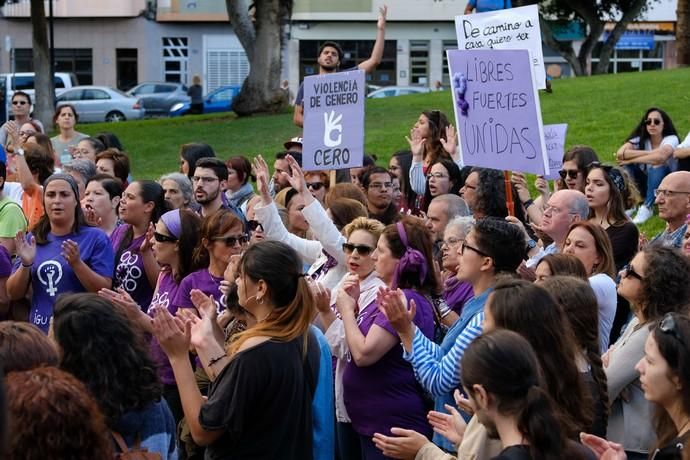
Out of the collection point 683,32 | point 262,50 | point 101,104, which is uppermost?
point 683,32

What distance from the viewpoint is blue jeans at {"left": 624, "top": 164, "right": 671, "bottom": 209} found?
1165cm

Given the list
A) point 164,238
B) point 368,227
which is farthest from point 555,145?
point 164,238

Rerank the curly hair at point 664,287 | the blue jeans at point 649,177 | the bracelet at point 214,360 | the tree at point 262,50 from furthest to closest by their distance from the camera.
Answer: the tree at point 262,50 < the blue jeans at point 649,177 < the curly hair at point 664,287 < the bracelet at point 214,360

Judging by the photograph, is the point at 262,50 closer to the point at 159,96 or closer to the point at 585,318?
the point at 159,96

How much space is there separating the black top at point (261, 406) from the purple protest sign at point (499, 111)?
3132mm

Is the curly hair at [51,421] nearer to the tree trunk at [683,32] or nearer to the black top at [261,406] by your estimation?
the black top at [261,406]

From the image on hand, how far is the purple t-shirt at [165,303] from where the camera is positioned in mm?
6117

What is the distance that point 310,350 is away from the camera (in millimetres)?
4906

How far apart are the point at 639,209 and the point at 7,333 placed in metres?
8.78

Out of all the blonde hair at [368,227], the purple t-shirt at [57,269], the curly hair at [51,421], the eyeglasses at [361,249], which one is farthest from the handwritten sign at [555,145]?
the curly hair at [51,421]

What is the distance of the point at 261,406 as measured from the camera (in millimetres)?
4531

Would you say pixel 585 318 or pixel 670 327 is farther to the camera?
pixel 585 318

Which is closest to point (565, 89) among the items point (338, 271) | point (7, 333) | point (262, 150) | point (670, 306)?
point (262, 150)

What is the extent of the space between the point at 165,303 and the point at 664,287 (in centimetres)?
270
